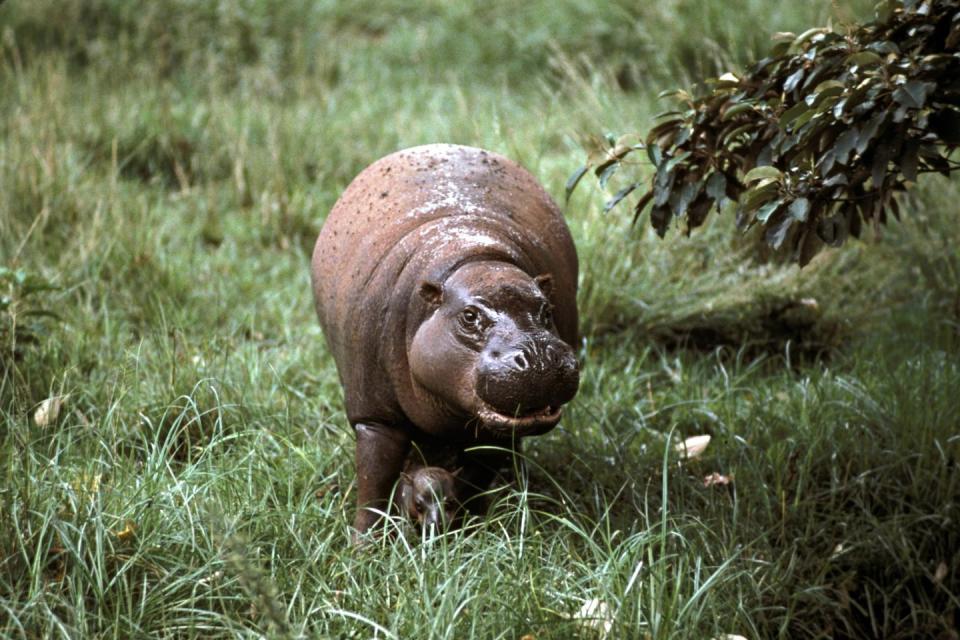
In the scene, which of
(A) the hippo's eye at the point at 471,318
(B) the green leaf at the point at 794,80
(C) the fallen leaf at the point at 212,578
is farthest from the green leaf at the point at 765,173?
(C) the fallen leaf at the point at 212,578

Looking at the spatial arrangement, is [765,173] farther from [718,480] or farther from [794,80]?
[718,480]

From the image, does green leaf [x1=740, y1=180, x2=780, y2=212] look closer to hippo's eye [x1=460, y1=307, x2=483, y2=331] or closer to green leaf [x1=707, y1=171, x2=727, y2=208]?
green leaf [x1=707, y1=171, x2=727, y2=208]

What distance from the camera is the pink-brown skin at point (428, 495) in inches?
123

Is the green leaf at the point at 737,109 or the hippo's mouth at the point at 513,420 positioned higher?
the green leaf at the point at 737,109

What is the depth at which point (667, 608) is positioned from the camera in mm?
2645

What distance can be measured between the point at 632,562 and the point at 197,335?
8.05 feet

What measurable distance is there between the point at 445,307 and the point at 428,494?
0.59 meters

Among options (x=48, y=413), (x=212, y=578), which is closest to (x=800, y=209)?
(x=212, y=578)

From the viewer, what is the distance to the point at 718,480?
3.66 metres

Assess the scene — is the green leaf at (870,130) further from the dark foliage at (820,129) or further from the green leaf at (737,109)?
the green leaf at (737,109)

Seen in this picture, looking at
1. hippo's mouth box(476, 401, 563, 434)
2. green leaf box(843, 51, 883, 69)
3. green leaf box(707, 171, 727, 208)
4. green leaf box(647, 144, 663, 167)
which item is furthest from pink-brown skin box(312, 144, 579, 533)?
green leaf box(843, 51, 883, 69)

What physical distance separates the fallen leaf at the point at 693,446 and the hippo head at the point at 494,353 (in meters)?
1.07

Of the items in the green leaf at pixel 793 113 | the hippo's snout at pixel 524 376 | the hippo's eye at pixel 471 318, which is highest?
the green leaf at pixel 793 113

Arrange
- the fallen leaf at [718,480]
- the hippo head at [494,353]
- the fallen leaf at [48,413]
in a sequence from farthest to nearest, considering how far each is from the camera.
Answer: the fallen leaf at [718,480]
the fallen leaf at [48,413]
the hippo head at [494,353]
